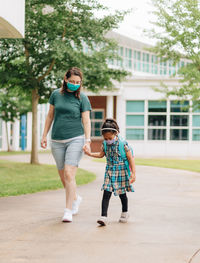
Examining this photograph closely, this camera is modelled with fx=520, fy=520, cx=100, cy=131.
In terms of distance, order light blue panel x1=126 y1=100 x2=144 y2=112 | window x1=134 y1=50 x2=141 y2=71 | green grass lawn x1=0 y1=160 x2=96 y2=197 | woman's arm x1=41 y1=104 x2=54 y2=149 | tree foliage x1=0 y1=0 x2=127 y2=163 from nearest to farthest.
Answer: woman's arm x1=41 y1=104 x2=54 y2=149, green grass lawn x1=0 y1=160 x2=96 y2=197, tree foliage x1=0 y1=0 x2=127 y2=163, light blue panel x1=126 y1=100 x2=144 y2=112, window x1=134 y1=50 x2=141 y2=71

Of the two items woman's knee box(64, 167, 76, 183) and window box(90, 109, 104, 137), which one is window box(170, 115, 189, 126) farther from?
woman's knee box(64, 167, 76, 183)

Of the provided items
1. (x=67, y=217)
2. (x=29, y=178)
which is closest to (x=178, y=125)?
(x=29, y=178)

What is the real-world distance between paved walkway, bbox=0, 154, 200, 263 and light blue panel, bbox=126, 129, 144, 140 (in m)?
24.0

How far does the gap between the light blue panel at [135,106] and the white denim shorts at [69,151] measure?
26.6 metres

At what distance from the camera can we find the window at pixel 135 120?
3334 centimetres

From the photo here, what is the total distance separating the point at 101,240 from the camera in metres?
5.45

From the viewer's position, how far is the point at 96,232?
5.89 meters

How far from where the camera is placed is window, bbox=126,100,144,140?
3334 cm

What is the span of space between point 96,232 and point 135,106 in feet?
91.0

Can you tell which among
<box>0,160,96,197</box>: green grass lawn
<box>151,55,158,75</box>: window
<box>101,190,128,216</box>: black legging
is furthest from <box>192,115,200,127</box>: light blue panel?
<box>151,55,158,75</box>: window

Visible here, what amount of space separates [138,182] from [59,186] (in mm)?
2450

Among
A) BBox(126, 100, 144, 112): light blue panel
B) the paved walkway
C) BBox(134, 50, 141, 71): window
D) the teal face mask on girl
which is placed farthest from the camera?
BBox(134, 50, 141, 71): window

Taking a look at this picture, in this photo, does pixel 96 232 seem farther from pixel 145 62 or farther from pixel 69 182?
pixel 145 62

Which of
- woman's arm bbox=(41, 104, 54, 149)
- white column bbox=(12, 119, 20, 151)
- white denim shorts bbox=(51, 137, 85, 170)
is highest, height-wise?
woman's arm bbox=(41, 104, 54, 149)
